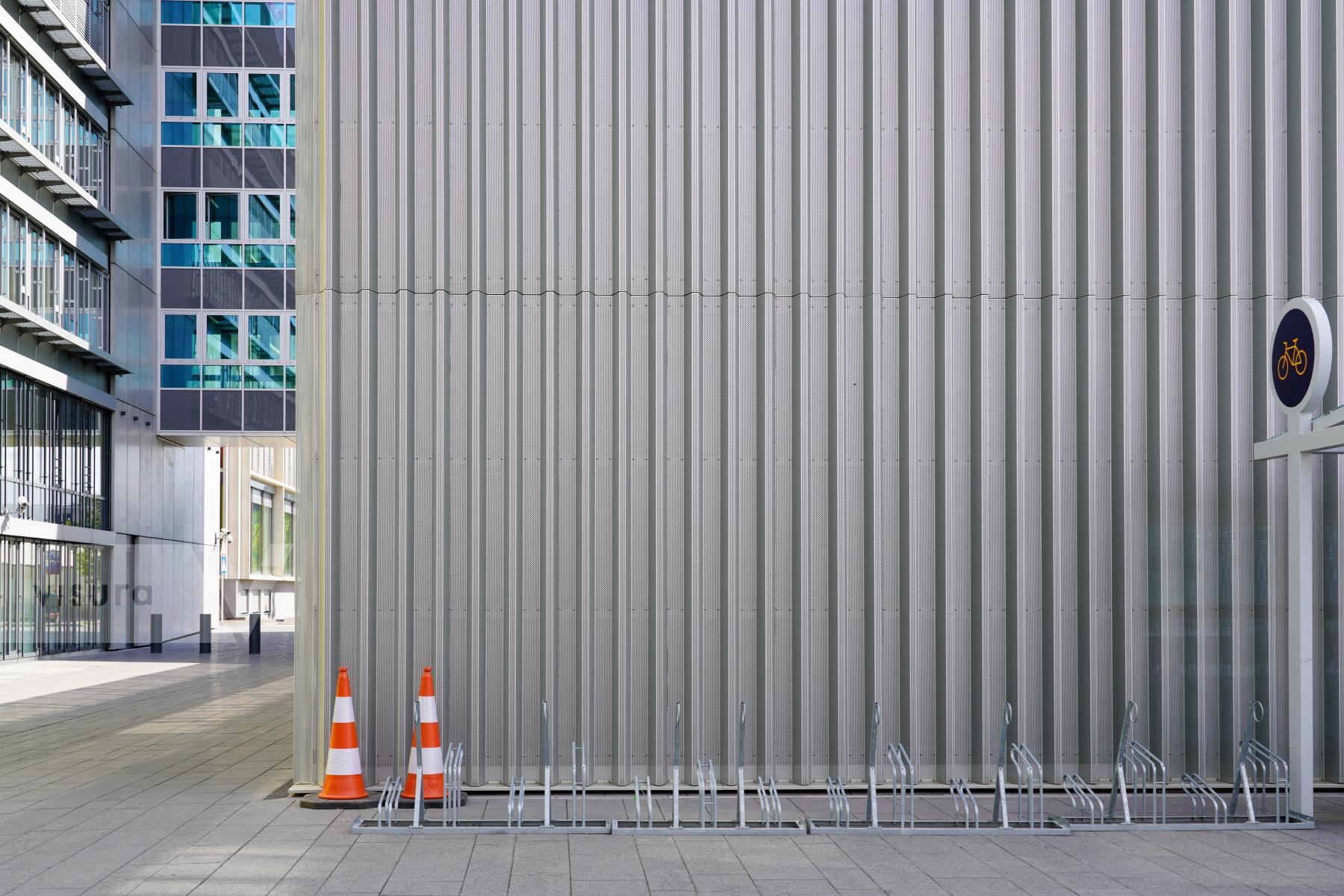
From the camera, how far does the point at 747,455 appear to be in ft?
33.0

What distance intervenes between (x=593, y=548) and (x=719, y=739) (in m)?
1.72

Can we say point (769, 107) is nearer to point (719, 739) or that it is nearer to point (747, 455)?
point (747, 455)

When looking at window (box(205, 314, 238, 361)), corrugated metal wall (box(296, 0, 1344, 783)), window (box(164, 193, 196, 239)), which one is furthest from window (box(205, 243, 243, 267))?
corrugated metal wall (box(296, 0, 1344, 783))

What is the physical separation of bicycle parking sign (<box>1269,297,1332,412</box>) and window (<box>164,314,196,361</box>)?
102 feet

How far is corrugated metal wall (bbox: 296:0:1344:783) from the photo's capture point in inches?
388

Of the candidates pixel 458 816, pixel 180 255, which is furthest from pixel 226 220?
pixel 458 816

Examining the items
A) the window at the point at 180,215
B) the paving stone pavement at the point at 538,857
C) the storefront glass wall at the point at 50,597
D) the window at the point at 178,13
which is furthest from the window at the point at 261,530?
the paving stone pavement at the point at 538,857

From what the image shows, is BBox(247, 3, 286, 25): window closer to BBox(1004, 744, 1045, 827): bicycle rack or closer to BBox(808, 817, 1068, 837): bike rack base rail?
BBox(1004, 744, 1045, 827): bicycle rack

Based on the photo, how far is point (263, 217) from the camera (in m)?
34.3

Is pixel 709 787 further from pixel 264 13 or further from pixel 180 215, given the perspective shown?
pixel 264 13

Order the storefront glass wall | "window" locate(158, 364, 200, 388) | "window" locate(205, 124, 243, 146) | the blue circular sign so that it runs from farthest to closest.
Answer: "window" locate(158, 364, 200, 388) < "window" locate(205, 124, 243, 146) < the storefront glass wall < the blue circular sign

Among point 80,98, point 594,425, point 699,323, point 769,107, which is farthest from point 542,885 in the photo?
point 80,98

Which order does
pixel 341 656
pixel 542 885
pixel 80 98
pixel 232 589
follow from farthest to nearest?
pixel 232 589 → pixel 80 98 → pixel 341 656 → pixel 542 885

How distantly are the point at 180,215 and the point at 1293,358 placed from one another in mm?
32451
